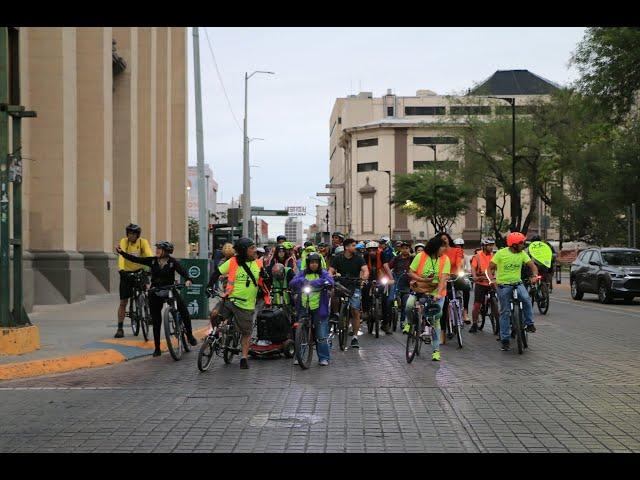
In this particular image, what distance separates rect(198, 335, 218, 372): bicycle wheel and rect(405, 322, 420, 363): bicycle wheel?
8.98ft

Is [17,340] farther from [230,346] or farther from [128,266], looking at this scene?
[230,346]

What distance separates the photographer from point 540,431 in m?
7.40

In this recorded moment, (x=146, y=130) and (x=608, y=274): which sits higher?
(x=146, y=130)

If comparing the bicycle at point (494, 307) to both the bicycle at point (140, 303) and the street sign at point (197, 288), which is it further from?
the bicycle at point (140, 303)

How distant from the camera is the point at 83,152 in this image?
87.0 ft

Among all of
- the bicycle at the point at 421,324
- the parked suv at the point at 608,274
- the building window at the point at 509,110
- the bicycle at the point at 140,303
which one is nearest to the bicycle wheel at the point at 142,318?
the bicycle at the point at 140,303

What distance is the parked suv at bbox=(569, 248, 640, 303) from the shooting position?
24.1 meters

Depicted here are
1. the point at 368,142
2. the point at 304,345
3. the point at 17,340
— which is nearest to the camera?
the point at 304,345

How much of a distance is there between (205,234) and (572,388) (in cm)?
1384

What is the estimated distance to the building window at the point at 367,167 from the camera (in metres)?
108

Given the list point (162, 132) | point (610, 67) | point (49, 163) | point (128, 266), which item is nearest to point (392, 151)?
point (162, 132)

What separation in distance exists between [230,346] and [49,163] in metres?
12.1

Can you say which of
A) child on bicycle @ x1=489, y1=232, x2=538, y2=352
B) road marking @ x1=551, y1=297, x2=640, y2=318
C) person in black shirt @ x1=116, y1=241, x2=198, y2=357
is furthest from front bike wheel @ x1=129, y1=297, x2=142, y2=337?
road marking @ x1=551, y1=297, x2=640, y2=318
